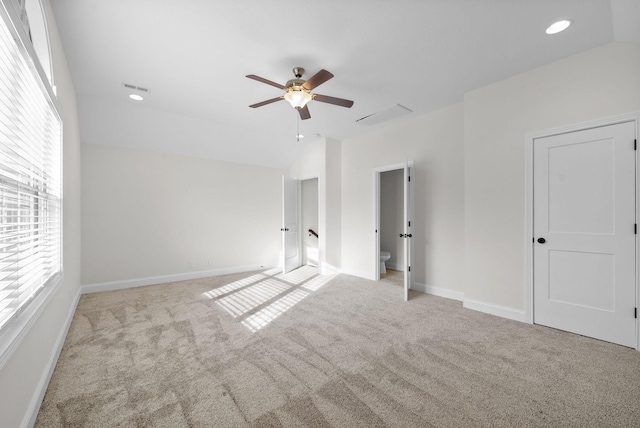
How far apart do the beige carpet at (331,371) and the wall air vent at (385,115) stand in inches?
109

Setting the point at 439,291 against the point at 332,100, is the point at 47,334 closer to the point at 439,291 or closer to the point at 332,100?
the point at 332,100

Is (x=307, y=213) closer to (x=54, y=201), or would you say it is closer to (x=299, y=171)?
(x=299, y=171)

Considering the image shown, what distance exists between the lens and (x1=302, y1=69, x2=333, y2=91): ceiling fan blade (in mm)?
2275

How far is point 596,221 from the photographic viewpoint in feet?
8.36

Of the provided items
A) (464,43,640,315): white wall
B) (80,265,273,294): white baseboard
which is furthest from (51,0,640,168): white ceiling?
(80,265,273,294): white baseboard

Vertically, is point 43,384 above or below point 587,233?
below

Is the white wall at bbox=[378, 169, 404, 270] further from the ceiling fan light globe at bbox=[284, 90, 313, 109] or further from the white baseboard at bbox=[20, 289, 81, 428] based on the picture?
the white baseboard at bbox=[20, 289, 81, 428]

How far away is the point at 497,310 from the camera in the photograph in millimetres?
3109

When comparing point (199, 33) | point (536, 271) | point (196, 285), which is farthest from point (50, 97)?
point (536, 271)

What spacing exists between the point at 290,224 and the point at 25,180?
420cm

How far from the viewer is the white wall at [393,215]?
558 centimetres

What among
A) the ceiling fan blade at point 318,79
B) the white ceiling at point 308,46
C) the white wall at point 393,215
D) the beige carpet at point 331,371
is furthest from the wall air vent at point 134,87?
the white wall at point 393,215

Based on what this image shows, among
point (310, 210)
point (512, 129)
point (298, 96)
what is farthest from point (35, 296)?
point (310, 210)

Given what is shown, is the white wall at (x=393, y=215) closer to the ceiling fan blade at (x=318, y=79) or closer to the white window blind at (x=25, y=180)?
the ceiling fan blade at (x=318, y=79)
